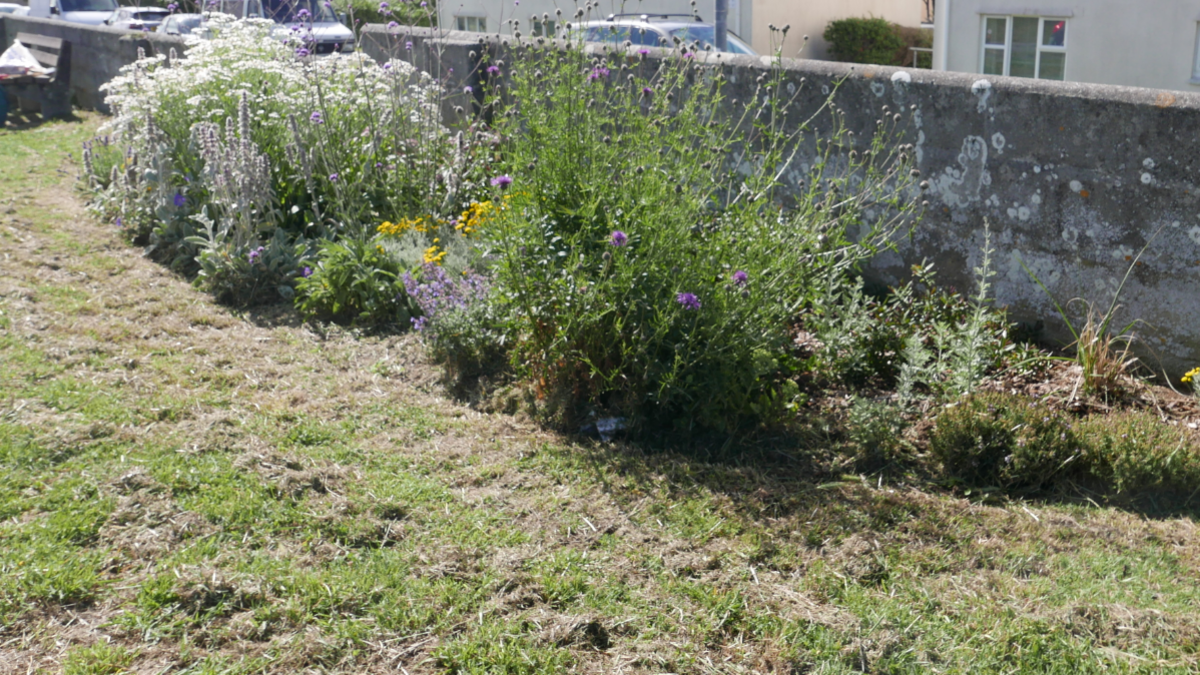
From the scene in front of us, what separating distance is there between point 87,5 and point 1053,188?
22.6 m

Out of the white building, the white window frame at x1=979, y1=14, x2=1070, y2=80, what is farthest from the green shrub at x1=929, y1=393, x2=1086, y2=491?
the white building

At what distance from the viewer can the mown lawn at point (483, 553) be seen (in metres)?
2.74

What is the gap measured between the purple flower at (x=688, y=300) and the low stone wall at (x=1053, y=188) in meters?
1.59

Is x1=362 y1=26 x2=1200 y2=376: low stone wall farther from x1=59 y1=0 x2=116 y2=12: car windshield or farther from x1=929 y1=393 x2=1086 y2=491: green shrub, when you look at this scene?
x1=59 y1=0 x2=116 y2=12: car windshield

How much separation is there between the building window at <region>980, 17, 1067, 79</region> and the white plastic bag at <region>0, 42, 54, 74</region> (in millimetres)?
14466

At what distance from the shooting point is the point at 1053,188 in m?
4.55

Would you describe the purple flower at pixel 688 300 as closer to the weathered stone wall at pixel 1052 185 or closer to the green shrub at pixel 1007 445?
the green shrub at pixel 1007 445

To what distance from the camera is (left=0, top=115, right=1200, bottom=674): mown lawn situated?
274cm

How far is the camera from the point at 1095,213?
444cm

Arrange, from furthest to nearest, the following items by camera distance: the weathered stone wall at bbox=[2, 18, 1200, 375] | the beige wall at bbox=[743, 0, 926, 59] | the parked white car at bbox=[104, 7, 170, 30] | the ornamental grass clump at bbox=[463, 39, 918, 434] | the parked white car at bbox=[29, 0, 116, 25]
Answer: the parked white car at bbox=[29, 0, 116, 25], the beige wall at bbox=[743, 0, 926, 59], the parked white car at bbox=[104, 7, 170, 30], the weathered stone wall at bbox=[2, 18, 1200, 375], the ornamental grass clump at bbox=[463, 39, 918, 434]

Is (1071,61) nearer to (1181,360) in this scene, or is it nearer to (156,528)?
(1181,360)

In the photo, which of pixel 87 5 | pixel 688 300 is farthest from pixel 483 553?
pixel 87 5

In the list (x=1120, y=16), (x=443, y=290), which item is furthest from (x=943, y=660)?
(x=1120, y=16)

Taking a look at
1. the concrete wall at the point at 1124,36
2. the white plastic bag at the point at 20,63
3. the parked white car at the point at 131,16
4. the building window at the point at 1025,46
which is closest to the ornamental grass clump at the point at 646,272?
the white plastic bag at the point at 20,63
